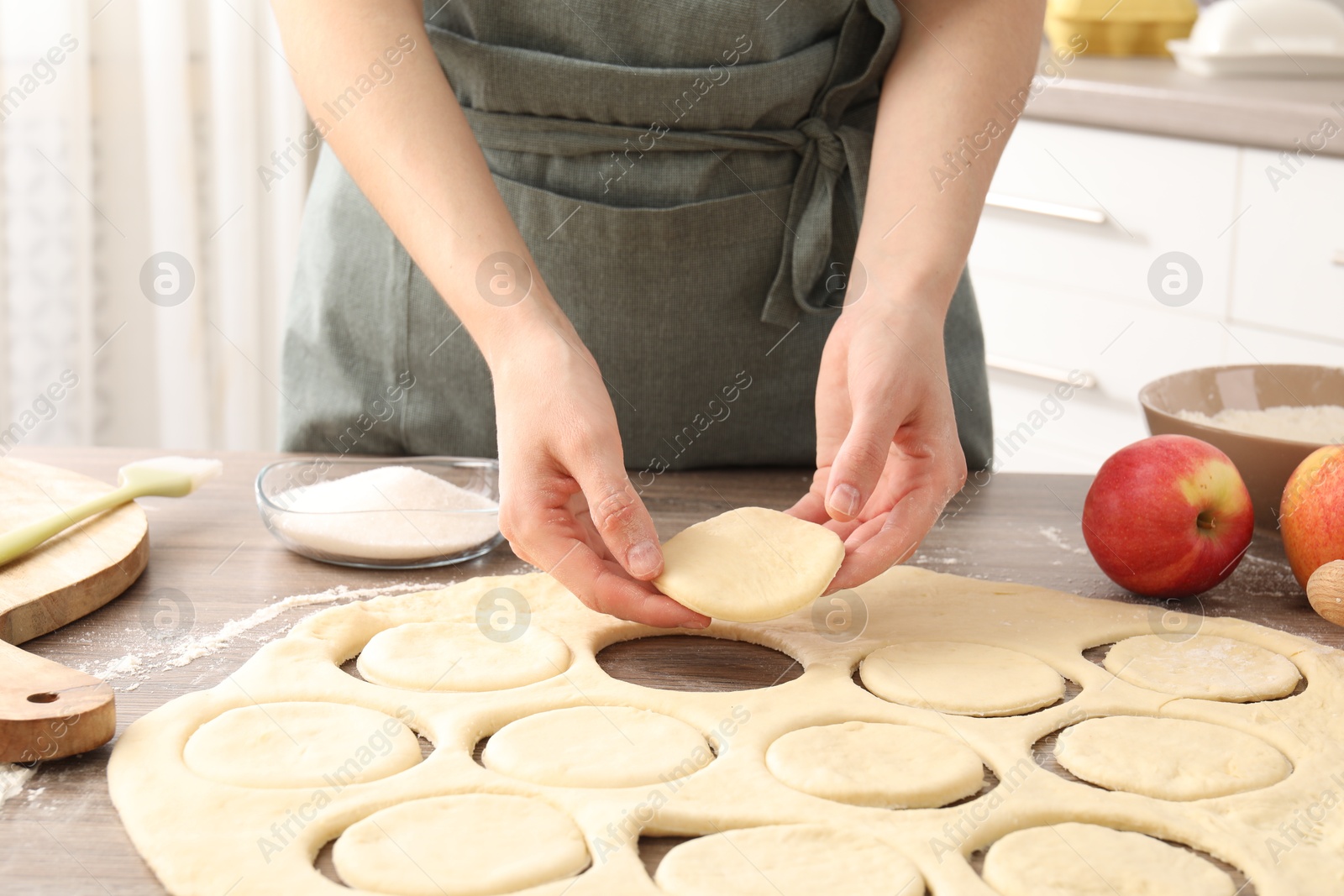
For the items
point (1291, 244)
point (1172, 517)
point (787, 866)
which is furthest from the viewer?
point (1291, 244)

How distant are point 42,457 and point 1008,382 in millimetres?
2183

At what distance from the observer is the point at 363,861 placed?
0.71 meters

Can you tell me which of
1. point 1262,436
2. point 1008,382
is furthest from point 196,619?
point 1008,382

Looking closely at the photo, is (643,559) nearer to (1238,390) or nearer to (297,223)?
(1238,390)

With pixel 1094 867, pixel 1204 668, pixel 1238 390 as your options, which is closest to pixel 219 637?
pixel 1094 867

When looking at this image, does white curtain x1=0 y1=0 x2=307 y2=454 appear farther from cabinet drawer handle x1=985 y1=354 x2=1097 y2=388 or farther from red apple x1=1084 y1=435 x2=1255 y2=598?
red apple x1=1084 y1=435 x2=1255 y2=598

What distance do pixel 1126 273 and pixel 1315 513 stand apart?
5.50 ft

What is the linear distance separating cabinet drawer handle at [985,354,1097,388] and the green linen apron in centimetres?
145

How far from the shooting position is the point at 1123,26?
3018 millimetres

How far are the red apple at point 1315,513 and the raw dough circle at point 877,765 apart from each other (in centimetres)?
44

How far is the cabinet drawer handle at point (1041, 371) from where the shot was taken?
9.11 feet

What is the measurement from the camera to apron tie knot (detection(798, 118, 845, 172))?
4.27 feet

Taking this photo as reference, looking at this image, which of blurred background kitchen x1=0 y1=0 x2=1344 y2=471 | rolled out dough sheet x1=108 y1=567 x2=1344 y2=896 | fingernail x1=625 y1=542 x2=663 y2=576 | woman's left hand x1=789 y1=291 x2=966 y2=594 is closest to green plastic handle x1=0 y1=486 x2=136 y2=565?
rolled out dough sheet x1=108 y1=567 x2=1344 y2=896

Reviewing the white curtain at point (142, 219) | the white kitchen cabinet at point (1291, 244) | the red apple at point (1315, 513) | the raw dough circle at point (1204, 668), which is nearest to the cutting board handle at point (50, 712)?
the raw dough circle at point (1204, 668)
